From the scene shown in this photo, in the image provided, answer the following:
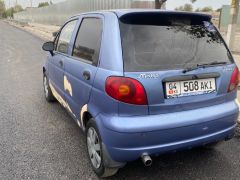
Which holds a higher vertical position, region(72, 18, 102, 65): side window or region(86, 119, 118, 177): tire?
region(72, 18, 102, 65): side window

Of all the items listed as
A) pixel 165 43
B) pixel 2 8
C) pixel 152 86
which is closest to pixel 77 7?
pixel 165 43

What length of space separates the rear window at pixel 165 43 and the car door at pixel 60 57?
1.51m

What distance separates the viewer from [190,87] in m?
3.02

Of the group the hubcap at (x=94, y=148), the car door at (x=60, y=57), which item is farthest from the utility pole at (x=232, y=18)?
the hubcap at (x=94, y=148)

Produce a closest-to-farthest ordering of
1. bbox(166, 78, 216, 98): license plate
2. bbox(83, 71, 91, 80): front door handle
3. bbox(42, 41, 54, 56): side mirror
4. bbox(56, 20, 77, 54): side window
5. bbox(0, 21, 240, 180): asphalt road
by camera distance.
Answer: bbox(166, 78, 216, 98): license plate
bbox(83, 71, 91, 80): front door handle
bbox(0, 21, 240, 180): asphalt road
bbox(56, 20, 77, 54): side window
bbox(42, 41, 54, 56): side mirror

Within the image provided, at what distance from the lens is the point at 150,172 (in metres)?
3.43

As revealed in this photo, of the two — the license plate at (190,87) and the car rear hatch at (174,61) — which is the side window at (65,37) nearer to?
the car rear hatch at (174,61)

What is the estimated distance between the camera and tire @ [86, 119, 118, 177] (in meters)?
3.15

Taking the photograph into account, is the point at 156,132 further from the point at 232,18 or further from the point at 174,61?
the point at 232,18

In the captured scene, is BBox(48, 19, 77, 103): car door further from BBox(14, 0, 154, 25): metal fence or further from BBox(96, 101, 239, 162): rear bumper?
BBox(14, 0, 154, 25): metal fence

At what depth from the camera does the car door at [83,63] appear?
3318mm

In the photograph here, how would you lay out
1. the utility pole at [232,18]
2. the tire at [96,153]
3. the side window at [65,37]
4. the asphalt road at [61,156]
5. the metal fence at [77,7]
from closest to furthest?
1. the tire at [96,153]
2. the asphalt road at [61,156]
3. the side window at [65,37]
4. the utility pole at [232,18]
5. the metal fence at [77,7]

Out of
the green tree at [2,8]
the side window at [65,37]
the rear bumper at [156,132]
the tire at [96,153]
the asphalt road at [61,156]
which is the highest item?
the side window at [65,37]

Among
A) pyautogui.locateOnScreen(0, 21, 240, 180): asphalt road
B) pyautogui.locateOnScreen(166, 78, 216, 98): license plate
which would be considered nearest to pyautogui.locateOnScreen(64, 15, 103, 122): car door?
pyautogui.locateOnScreen(0, 21, 240, 180): asphalt road
